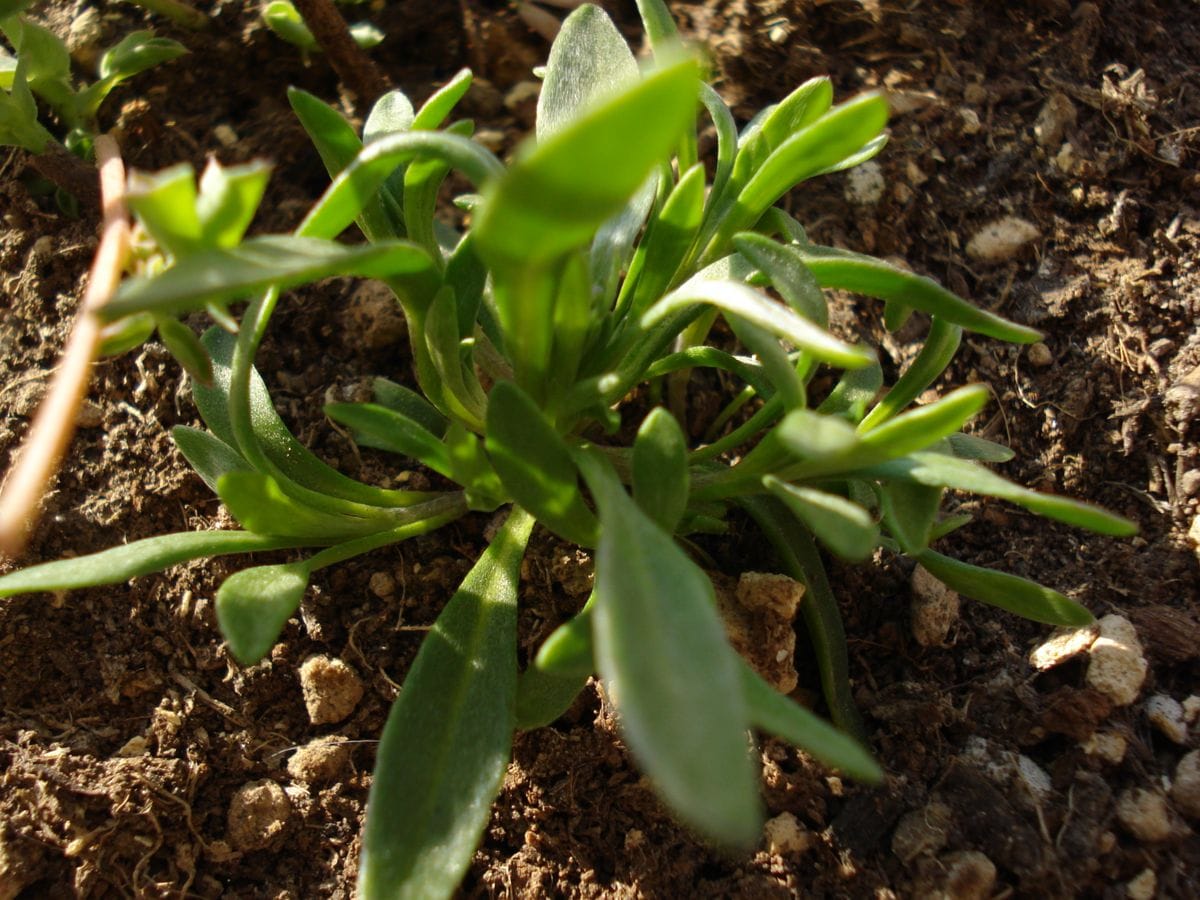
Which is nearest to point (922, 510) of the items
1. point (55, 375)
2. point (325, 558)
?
point (325, 558)

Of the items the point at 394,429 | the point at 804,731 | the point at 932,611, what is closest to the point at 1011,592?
the point at 932,611

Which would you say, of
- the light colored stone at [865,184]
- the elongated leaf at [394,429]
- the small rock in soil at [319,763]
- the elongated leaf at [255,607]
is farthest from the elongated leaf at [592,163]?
the light colored stone at [865,184]

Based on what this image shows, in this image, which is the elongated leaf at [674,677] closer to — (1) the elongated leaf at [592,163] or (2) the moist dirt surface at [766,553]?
(1) the elongated leaf at [592,163]

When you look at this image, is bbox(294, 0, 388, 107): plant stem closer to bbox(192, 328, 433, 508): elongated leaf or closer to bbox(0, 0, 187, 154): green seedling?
bbox(0, 0, 187, 154): green seedling

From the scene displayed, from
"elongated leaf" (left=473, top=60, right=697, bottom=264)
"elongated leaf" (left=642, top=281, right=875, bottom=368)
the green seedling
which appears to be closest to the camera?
"elongated leaf" (left=473, top=60, right=697, bottom=264)

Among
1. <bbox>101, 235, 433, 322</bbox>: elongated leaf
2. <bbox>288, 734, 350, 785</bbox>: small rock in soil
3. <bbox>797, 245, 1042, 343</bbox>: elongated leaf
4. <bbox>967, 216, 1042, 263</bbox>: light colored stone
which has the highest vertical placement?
<bbox>101, 235, 433, 322</bbox>: elongated leaf

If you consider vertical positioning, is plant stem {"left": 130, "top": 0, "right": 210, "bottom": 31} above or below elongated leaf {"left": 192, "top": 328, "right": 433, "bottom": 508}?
above

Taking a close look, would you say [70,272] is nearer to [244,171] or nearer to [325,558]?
[325,558]

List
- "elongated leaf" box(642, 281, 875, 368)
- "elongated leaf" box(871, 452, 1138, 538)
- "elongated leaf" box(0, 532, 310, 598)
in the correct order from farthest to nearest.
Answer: "elongated leaf" box(0, 532, 310, 598)
"elongated leaf" box(871, 452, 1138, 538)
"elongated leaf" box(642, 281, 875, 368)

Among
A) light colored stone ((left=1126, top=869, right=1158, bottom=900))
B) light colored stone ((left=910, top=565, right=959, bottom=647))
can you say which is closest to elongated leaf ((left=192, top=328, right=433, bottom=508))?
light colored stone ((left=910, top=565, right=959, bottom=647))
